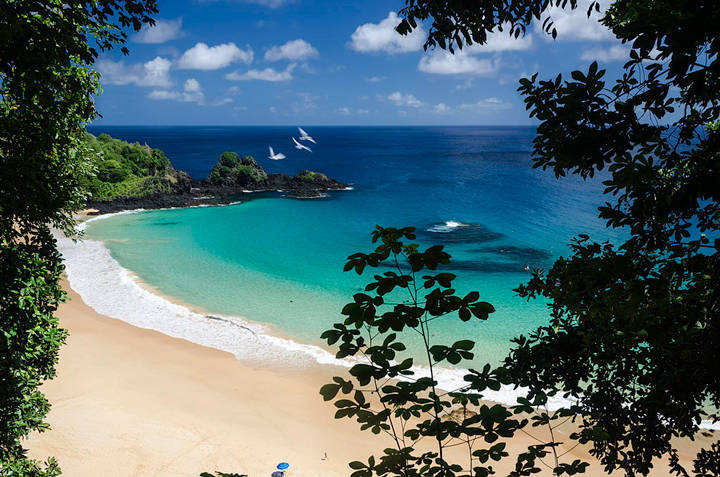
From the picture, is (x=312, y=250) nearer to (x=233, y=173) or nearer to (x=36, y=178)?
(x=36, y=178)

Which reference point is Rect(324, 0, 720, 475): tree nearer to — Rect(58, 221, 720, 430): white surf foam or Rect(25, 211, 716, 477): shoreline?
Rect(25, 211, 716, 477): shoreline

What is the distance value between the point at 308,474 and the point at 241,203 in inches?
1647

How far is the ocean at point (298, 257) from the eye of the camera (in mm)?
19047

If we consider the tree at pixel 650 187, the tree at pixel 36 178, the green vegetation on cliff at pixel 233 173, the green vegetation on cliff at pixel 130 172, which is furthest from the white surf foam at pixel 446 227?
the tree at pixel 650 187

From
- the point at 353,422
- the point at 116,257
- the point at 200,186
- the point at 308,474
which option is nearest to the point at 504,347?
the point at 353,422

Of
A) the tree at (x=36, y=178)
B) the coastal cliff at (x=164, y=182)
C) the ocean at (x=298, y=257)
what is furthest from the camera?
the coastal cliff at (x=164, y=182)

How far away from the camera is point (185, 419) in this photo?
493 inches

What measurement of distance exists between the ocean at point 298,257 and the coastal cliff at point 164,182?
3045mm

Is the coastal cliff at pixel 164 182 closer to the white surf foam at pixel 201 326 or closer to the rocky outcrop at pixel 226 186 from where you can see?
the rocky outcrop at pixel 226 186

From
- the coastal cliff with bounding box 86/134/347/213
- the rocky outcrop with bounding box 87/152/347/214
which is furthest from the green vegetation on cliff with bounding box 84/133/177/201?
the rocky outcrop with bounding box 87/152/347/214

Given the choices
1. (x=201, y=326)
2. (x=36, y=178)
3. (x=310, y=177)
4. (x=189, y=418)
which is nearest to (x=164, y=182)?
(x=310, y=177)

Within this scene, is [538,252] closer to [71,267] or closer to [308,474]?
[308,474]

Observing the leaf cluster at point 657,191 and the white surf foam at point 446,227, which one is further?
the white surf foam at point 446,227

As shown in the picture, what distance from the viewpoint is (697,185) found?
3016 millimetres
